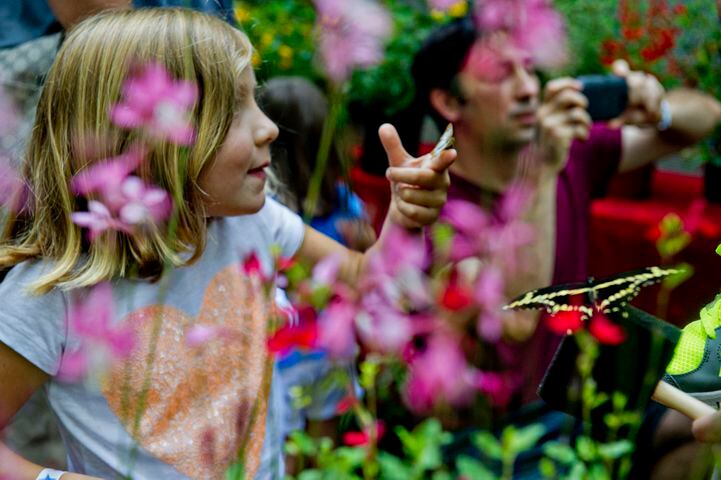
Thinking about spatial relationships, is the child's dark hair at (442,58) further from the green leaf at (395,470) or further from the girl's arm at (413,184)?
the green leaf at (395,470)

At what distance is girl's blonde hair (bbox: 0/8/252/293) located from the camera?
111 cm

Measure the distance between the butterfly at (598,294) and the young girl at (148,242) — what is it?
0.29 meters

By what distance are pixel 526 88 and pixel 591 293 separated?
112cm

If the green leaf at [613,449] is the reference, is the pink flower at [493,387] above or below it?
below

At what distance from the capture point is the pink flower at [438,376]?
138 cm

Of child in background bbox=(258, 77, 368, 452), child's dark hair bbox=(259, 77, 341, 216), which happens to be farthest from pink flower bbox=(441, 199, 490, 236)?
child's dark hair bbox=(259, 77, 341, 216)

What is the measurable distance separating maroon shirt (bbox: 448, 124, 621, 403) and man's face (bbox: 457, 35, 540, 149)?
0.12 metres

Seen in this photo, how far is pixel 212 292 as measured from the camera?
3.96ft

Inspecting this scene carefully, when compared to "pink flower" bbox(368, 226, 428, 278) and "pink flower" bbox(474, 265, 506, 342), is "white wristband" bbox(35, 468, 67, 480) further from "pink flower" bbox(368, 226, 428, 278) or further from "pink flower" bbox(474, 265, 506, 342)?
"pink flower" bbox(474, 265, 506, 342)

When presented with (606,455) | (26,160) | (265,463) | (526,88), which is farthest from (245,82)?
(526,88)

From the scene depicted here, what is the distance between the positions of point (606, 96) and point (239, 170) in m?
1.02

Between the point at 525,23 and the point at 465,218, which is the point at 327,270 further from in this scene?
the point at 525,23

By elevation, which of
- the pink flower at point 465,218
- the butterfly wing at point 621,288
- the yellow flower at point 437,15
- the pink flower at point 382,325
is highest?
the butterfly wing at point 621,288

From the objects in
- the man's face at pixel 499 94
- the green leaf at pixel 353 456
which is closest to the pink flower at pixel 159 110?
the green leaf at pixel 353 456
